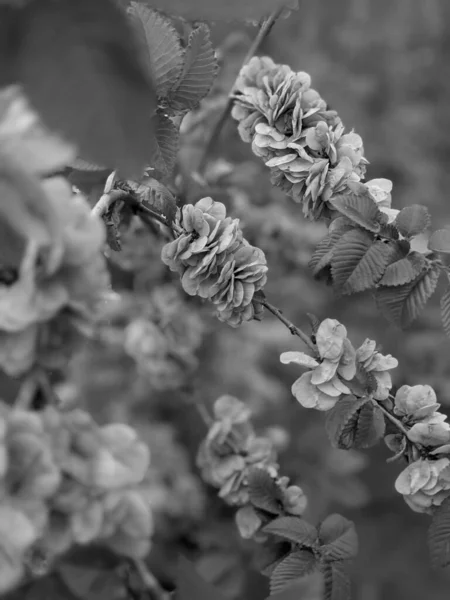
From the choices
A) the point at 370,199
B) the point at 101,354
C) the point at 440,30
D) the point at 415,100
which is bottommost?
the point at 101,354

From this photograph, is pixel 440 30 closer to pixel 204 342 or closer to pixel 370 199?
pixel 204 342

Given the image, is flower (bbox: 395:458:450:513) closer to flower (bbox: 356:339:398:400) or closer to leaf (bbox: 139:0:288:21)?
flower (bbox: 356:339:398:400)

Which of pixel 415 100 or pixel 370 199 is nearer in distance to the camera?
pixel 370 199

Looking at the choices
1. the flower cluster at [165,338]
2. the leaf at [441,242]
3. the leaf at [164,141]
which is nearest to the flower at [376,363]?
the leaf at [441,242]

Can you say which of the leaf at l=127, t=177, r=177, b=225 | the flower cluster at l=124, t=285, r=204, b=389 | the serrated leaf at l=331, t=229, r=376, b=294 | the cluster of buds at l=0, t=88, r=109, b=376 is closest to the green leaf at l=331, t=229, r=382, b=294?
the serrated leaf at l=331, t=229, r=376, b=294

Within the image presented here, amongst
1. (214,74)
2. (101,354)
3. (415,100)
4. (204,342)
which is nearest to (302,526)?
(214,74)

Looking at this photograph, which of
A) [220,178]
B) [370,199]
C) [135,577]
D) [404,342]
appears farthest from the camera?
[404,342]

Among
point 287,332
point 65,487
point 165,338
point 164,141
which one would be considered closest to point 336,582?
point 65,487

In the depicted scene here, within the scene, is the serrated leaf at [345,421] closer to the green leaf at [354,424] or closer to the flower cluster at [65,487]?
the green leaf at [354,424]

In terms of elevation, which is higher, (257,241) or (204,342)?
(257,241)
